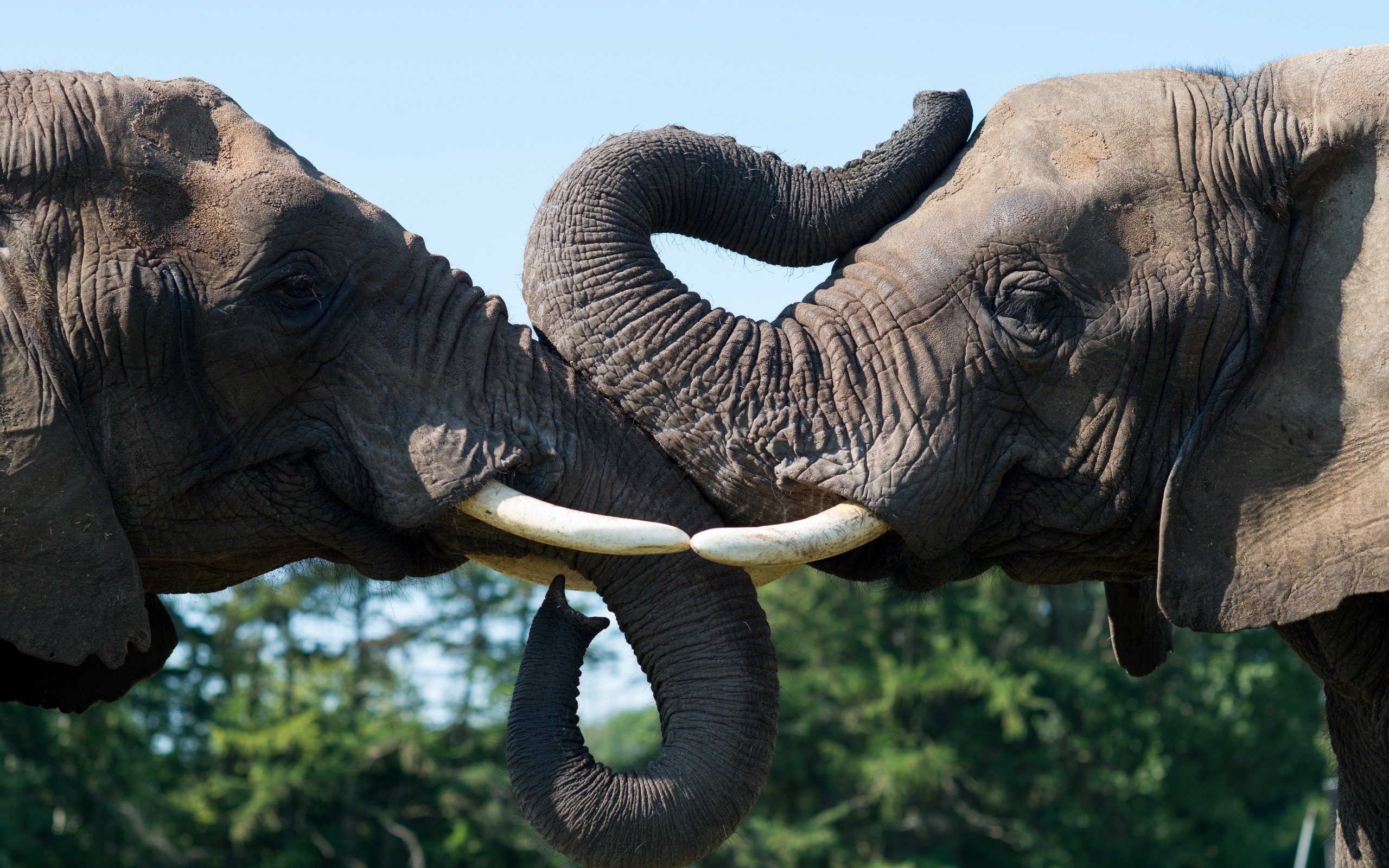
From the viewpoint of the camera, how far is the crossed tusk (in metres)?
4.30

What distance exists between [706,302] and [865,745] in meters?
26.9

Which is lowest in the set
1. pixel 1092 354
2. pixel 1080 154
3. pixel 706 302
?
pixel 706 302

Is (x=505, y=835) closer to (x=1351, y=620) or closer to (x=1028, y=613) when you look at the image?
(x=1028, y=613)

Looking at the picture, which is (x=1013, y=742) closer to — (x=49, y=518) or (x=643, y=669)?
(x=643, y=669)

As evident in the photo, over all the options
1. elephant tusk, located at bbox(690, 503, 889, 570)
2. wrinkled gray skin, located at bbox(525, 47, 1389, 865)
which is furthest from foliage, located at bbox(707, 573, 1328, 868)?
elephant tusk, located at bbox(690, 503, 889, 570)

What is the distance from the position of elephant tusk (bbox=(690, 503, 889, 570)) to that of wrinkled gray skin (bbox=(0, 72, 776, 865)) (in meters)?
0.36

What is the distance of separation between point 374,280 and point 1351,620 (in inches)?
120

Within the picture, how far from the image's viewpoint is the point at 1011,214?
4703mm

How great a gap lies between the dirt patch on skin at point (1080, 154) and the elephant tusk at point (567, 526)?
5.13 ft

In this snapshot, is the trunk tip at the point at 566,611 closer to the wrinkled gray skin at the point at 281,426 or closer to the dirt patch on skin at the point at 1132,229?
the wrinkled gray skin at the point at 281,426

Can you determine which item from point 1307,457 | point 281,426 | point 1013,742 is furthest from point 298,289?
point 1013,742

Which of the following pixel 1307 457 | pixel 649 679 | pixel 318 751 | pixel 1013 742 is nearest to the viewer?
pixel 1307 457

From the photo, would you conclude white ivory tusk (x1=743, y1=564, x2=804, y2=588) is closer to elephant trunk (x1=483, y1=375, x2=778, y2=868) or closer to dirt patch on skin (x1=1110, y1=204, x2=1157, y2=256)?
elephant trunk (x1=483, y1=375, x2=778, y2=868)

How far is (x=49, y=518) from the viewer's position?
426cm
